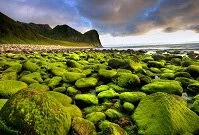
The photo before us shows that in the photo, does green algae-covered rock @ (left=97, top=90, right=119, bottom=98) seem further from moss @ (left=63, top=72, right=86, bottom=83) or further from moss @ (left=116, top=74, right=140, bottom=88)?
moss @ (left=63, top=72, right=86, bottom=83)

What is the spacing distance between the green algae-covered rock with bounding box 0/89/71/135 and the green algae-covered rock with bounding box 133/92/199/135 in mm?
2180

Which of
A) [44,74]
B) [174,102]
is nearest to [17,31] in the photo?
[44,74]

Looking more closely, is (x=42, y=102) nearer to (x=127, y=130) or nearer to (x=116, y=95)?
(x=127, y=130)

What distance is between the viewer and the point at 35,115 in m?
5.94

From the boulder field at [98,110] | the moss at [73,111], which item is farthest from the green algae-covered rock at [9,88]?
the moss at [73,111]

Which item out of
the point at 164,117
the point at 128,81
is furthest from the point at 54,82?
the point at 164,117

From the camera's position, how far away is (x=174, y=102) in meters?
7.48

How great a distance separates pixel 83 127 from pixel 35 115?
1.29 metres

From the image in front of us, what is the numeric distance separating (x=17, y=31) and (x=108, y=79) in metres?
122

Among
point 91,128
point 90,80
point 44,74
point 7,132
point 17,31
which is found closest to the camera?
point 7,132

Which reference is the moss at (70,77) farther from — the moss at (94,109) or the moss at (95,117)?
the moss at (95,117)

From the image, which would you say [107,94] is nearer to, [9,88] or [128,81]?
[128,81]

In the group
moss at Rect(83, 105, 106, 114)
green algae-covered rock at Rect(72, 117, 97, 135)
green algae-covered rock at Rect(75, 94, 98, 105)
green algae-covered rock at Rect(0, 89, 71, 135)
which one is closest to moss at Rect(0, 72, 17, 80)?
green algae-covered rock at Rect(75, 94, 98, 105)

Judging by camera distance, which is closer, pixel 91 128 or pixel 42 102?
pixel 42 102
